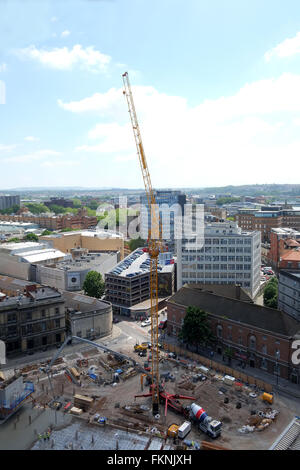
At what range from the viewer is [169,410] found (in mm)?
40469

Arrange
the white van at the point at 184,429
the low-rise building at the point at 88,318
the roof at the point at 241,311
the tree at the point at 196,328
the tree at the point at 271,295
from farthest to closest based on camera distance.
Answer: the tree at the point at 271,295 → the low-rise building at the point at 88,318 → the tree at the point at 196,328 → the roof at the point at 241,311 → the white van at the point at 184,429

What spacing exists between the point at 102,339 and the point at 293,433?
3356 centimetres

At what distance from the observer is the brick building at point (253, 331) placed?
155ft

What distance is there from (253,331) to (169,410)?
16.8m

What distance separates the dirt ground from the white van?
570 mm

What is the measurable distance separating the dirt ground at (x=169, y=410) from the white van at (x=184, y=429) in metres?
0.57

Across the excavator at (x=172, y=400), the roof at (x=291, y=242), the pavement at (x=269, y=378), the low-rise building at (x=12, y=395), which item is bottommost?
the pavement at (x=269, y=378)

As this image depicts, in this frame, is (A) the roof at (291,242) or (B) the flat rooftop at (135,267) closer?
(B) the flat rooftop at (135,267)

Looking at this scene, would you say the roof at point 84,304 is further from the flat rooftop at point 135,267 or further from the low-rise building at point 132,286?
the flat rooftop at point 135,267

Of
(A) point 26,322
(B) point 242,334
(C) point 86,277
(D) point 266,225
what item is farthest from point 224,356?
(D) point 266,225

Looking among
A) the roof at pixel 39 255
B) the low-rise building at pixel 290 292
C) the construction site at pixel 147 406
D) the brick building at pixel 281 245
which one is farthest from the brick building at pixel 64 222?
the low-rise building at pixel 290 292

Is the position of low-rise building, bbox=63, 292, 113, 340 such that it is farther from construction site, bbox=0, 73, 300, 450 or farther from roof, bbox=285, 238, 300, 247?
roof, bbox=285, 238, 300, 247

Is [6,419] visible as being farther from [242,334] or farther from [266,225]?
[266,225]

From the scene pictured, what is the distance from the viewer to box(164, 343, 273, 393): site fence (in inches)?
1769
